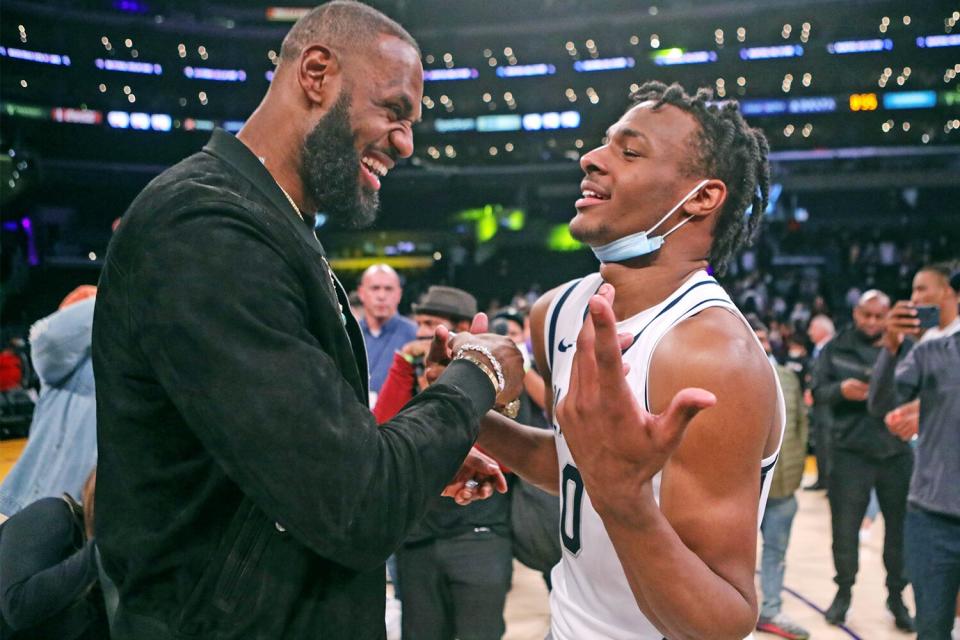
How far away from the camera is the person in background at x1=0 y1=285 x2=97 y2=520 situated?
318 cm

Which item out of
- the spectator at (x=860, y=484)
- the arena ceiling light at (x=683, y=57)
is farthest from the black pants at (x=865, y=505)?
the arena ceiling light at (x=683, y=57)

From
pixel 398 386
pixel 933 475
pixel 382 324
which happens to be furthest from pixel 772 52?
pixel 398 386

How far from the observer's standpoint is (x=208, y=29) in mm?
29172

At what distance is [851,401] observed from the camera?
4.96 metres

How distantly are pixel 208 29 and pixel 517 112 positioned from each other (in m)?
12.1

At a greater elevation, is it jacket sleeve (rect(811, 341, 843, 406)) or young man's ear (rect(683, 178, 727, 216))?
young man's ear (rect(683, 178, 727, 216))

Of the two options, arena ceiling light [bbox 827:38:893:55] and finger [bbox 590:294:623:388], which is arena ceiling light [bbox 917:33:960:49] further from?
finger [bbox 590:294:623:388]

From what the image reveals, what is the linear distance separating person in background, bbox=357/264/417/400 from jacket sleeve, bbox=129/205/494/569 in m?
4.16

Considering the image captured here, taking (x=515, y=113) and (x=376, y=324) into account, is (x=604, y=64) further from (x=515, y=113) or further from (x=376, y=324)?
(x=376, y=324)

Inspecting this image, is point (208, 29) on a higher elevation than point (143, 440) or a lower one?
higher

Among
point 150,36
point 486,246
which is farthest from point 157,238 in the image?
point 150,36

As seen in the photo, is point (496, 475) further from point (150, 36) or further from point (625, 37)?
point (150, 36)

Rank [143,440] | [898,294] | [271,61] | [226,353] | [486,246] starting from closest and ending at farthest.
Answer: [226,353] < [143,440] < [898,294] < [486,246] < [271,61]

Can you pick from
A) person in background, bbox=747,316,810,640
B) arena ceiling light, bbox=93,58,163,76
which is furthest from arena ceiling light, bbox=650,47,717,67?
person in background, bbox=747,316,810,640
